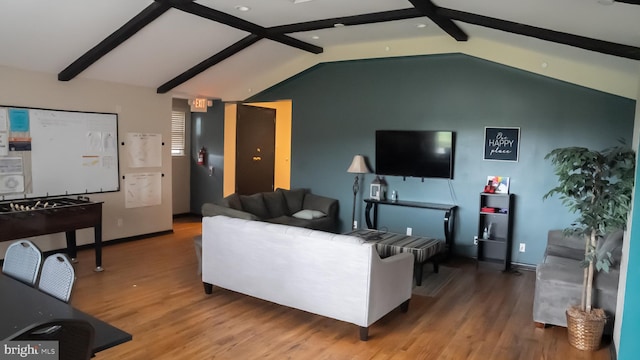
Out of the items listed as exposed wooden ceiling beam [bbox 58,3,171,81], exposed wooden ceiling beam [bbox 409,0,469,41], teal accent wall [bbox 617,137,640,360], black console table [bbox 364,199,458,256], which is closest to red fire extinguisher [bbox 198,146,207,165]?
exposed wooden ceiling beam [bbox 58,3,171,81]

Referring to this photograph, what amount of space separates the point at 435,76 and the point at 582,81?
1.79 meters

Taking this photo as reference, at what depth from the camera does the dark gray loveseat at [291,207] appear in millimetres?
6254

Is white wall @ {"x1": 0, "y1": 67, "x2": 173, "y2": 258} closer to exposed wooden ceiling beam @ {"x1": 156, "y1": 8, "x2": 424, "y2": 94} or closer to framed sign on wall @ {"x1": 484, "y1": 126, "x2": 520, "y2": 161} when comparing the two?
exposed wooden ceiling beam @ {"x1": 156, "y1": 8, "x2": 424, "y2": 94}

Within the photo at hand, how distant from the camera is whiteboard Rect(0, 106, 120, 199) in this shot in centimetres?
515

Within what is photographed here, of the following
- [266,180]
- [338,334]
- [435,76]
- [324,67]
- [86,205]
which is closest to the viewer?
[338,334]


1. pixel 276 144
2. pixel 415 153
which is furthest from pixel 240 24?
pixel 276 144

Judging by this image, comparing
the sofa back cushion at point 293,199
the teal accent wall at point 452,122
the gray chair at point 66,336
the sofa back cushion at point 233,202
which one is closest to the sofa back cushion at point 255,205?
the sofa back cushion at point 233,202

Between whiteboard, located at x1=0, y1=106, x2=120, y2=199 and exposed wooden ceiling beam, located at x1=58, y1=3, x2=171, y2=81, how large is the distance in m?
0.57

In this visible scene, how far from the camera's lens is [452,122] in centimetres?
608

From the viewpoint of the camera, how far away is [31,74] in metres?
5.30

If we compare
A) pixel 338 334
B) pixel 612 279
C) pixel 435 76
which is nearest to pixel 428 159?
pixel 435 76

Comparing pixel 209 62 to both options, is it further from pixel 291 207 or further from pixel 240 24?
pixel 291 207

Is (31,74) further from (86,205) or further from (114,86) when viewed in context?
(86,205)

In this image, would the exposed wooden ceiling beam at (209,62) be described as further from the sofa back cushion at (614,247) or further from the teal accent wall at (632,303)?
the teal accent wall at (632,303)
